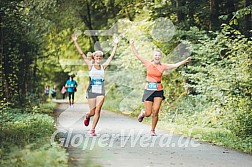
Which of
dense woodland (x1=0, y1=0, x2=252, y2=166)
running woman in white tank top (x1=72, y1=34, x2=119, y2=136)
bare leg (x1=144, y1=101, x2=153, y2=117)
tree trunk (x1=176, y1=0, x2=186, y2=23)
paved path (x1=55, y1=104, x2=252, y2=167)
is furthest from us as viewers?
tree trunk (x1=176, y1=0, x2=186, y2=23)

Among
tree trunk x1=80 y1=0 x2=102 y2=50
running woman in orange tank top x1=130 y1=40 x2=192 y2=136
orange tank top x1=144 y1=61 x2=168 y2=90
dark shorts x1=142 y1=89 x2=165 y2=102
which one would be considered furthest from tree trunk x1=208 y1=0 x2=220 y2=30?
tree trunk x1=80 y1=0 x2=102 y2=50

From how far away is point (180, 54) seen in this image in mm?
21109

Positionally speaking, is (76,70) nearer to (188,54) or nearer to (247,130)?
(188,54)

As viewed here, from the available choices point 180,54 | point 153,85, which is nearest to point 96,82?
point 153,85

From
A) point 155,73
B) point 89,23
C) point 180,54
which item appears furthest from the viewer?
point 89,23

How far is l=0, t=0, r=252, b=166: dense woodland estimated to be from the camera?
15234 millimetres

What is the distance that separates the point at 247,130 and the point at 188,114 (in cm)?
672

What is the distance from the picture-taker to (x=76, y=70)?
52.0m

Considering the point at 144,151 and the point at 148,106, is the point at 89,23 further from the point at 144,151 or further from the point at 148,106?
the point at 144,151

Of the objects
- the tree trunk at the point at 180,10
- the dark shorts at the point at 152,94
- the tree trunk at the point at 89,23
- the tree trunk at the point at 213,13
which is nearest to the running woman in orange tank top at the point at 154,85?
the dark shorts at the point at 152,94

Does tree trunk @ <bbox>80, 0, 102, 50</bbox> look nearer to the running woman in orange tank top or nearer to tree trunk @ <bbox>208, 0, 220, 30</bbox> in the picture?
tree trunk @ <bbox>208, 0, 220, 30</bbox>

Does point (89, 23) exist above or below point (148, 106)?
above

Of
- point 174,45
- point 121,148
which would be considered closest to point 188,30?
point 174,45

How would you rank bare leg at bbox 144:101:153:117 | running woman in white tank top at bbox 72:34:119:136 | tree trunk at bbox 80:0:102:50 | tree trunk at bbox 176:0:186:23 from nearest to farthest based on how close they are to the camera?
1. running woman in white tank top at bbox 72:34:119:136
2. bare leg at bbox 144:101:153:117
3. tree trunk at bbox 176:0:186:23
4. tree trunk at bbox 80:0:102:50
